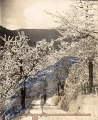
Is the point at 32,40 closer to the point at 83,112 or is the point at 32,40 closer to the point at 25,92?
the point at 25,92

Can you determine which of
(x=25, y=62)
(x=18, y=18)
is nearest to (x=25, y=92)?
(x=25, y=62)

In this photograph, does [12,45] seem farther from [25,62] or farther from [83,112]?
[83,112]

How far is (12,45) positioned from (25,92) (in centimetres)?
109

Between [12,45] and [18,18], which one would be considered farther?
[12,45]

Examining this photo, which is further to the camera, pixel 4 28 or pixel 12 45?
pixel 12 45

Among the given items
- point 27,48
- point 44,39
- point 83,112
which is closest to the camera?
point 83,112

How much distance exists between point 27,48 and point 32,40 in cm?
52

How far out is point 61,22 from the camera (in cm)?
645

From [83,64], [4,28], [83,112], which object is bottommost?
[83,112]

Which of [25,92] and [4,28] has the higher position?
[4,28]

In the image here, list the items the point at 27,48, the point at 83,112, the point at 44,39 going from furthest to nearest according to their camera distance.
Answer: the point at 27,48 < the point at 44,39 < the point at 83,112

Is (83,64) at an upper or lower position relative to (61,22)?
lower

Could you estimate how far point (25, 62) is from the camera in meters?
7.03

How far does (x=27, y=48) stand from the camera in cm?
719
